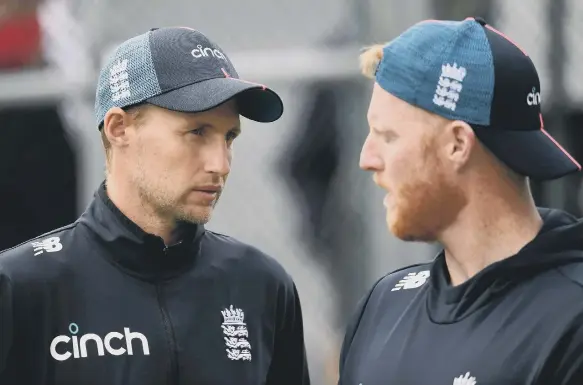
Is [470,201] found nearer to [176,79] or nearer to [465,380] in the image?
[465,380]

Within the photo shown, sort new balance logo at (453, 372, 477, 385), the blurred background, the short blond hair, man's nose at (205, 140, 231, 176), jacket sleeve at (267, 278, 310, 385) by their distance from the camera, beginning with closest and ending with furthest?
new balance logo at (453, 372, 477, 385) < the short blond hair < man's nose at (205, 140, 231, 176) < jacket sleeve at (267, 278, 310, 385) < the blurred background

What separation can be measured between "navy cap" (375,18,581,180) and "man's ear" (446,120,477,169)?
0.01m

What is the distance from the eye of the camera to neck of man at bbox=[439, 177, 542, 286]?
316 centimetres

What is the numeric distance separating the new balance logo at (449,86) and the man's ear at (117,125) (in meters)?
0.81

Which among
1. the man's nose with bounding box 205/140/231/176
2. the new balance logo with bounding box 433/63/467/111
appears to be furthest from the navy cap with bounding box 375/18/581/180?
the man's nose with bounding box 205/140/231/176

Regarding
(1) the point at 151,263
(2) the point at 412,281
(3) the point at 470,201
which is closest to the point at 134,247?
(1) the point at 151,263

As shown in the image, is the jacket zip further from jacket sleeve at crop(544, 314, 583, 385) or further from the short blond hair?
jacket sleeve at crop(544, 314, 583, 385)

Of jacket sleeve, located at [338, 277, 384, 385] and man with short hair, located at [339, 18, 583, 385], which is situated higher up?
man with short hair, located at [339, 18, 583, 385]

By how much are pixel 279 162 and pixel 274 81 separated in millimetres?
303

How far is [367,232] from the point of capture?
535 cm

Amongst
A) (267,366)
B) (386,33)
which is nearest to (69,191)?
(386,33)

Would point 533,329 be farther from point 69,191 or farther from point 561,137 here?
point 69,191

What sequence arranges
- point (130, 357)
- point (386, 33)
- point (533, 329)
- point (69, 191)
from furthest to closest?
point (69, 191)
point (386, 33)
point (130, 357)
point (533, 329)

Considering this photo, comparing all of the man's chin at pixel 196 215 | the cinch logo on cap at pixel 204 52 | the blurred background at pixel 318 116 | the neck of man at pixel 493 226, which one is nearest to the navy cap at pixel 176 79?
the cinch logo on cap at pixel 204 52
